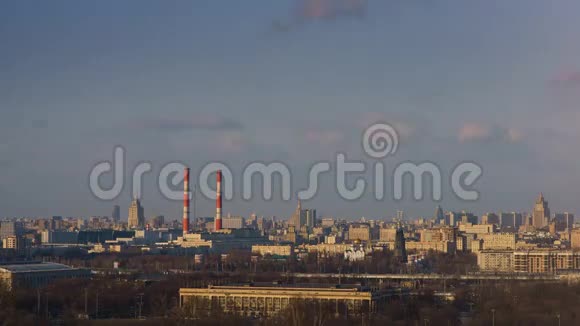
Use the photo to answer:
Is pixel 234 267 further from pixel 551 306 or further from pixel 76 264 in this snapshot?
pixel 551 306

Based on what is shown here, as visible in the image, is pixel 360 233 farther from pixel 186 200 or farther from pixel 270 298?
pixel 270 298

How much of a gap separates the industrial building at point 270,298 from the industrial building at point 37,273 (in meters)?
7.65

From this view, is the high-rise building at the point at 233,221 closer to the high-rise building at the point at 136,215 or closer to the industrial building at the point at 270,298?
the high-rise building at the point at 136,215

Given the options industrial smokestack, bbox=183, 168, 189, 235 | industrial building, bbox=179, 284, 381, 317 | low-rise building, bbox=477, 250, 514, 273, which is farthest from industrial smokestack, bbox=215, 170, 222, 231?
industrial building, bbox=179, 284, 381, 317

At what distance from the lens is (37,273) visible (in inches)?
1711

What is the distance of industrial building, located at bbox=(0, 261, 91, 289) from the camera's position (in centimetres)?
4128

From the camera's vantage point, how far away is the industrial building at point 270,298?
31.6 m

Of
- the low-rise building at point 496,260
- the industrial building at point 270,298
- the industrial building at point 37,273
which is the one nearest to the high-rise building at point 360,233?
the low-rise building at point 496,260

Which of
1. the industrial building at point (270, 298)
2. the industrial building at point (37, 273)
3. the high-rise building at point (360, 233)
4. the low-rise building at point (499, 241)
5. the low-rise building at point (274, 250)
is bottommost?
the industrial building at point (270, 298)

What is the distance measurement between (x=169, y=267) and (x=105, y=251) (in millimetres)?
17186

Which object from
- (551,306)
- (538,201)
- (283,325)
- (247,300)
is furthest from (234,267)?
(538,201)

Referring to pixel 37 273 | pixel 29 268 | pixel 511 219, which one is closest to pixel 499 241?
pixel 29 268

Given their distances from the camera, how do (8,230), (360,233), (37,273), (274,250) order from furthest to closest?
(360,233), (8,230), (274,250), (37,273)

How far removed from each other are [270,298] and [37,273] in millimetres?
12086
